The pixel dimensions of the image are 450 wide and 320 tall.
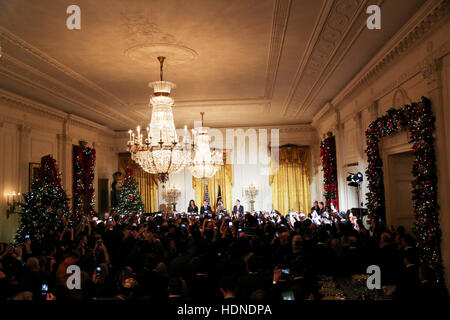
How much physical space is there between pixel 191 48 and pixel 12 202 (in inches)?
293

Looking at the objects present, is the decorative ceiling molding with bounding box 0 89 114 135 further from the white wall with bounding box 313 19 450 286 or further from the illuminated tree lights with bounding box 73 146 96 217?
the white wall with bounding box 313 19 450 286

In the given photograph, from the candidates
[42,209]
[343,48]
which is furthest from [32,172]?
[343,48]

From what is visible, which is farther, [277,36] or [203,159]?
[203,159]

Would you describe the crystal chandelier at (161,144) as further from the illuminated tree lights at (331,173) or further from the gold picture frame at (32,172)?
the illuminated tree lights at (331,173)

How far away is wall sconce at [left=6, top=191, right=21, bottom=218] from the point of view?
1040 cm

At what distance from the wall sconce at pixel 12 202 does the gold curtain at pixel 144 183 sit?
796cm

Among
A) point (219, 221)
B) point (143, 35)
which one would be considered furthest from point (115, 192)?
point (143, 35)

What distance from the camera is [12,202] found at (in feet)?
34.5

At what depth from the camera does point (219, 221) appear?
11.1 meters

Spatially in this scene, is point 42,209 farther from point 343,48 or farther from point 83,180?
point 343,48

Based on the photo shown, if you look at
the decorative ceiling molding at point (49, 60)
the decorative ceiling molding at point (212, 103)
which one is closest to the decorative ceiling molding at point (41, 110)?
the decorative ceiling molding at point (49, 60)

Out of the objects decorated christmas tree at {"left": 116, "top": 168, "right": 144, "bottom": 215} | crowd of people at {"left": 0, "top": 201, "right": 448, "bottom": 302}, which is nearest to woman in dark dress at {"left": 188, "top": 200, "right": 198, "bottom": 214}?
decorated christmas tree at {"left": 116, "top": 168, "right": 144, "bottom": 215}

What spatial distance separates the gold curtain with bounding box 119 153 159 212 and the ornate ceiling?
633 cm

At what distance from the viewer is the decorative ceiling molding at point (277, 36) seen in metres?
5.88
